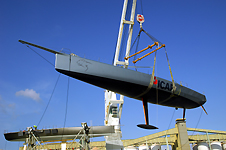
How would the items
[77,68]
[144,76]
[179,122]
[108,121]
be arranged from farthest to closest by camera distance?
[179,122] < [108,121] < [144,76] < [77,68]

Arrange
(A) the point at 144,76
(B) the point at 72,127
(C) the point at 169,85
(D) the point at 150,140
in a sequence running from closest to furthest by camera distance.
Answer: (A) the point at 144,76 → (C) the point at 169,85 → (B) the point at 72,127 → (D) the point at 150,140

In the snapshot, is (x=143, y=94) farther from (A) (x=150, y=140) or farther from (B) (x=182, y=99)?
(A) (x=150, y=140)

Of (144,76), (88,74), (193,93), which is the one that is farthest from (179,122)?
(88,74)

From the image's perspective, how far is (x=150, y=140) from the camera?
3475 centimetres

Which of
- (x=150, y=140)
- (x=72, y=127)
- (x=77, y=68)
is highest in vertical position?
(x=77, y=68)

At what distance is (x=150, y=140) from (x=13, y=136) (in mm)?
21408

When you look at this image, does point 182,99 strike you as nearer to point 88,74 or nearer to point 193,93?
point 193,93

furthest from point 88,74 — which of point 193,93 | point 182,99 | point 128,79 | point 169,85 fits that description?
point 193,93

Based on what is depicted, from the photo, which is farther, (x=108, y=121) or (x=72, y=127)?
(x=108, y=121)

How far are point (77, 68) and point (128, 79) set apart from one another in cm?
399

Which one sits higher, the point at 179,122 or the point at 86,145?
the point at 179,122

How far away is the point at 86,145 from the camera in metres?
16.1

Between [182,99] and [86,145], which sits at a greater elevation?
[182,99]

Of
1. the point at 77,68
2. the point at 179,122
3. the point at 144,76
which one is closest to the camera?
the point at 77,68
